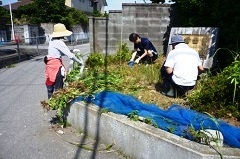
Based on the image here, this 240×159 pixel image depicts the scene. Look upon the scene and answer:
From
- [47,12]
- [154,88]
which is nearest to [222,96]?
[154,88]

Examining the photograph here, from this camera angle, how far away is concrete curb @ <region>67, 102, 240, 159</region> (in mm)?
2820

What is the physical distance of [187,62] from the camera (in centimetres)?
438

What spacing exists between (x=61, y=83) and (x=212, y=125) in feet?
10.1

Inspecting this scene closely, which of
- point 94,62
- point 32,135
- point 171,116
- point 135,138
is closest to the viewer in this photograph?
point 135,138

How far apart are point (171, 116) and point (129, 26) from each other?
604cm

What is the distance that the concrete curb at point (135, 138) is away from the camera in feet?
9.25

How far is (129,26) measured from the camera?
9.01 metres

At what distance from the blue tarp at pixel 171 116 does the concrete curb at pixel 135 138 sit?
132 millimetres

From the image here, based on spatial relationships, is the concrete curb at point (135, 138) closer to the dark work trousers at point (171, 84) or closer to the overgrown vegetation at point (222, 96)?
the overgrown vegetation at point (222, 96)

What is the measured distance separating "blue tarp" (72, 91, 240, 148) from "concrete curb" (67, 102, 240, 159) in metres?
0.13

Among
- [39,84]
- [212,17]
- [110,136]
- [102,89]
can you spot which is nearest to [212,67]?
[212,17]

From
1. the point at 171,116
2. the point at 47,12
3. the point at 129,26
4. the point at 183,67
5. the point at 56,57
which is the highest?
the point at 47,12

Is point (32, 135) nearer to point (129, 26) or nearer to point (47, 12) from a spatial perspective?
point (129, 26)

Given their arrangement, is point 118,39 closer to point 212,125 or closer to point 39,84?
point 39,84
